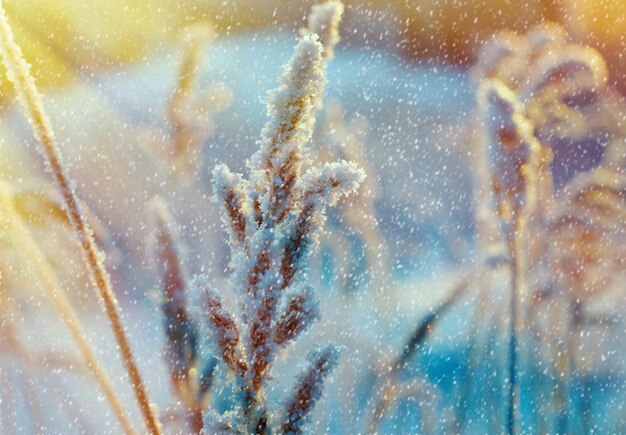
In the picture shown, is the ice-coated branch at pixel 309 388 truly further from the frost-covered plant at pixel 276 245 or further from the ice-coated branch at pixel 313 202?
the ice-coated branch at pixel 313 202

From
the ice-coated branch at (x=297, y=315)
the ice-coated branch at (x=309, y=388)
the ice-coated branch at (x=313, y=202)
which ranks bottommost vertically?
the ice-coated branch at (x=309, y=388)

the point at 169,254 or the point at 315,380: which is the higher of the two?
the point at 169,254

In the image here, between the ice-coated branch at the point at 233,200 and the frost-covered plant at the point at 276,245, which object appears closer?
the frost-covered plant at the point at 276,245

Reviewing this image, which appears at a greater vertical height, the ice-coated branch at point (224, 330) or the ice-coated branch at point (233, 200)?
the ice-coated branch at point (233, 200)

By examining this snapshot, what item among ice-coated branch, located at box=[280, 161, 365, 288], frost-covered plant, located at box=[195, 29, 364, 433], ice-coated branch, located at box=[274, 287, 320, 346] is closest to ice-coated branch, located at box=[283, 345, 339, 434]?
frost-covered plant, located at box=[195, 29, 364, 433]

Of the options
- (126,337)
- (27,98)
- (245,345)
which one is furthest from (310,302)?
(27,98)

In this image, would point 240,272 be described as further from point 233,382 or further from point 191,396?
point 191,396

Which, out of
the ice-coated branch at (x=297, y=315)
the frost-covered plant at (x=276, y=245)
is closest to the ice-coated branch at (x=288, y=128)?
the frost-covered plant at (x=276, y=245)
